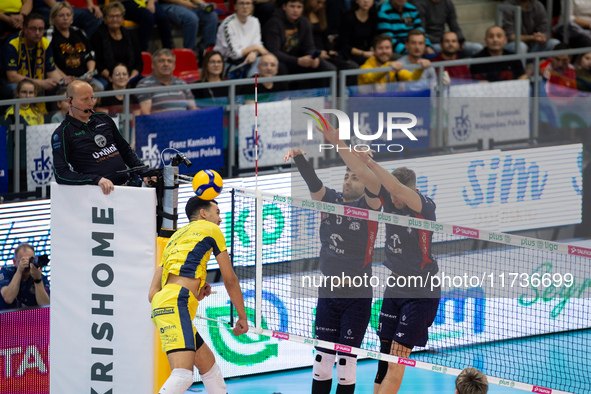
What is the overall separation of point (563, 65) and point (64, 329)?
26.0ft

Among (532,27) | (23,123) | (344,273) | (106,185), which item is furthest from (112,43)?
(532,27)

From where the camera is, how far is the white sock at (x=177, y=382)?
6.96 metres

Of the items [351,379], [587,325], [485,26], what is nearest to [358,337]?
[351,379]

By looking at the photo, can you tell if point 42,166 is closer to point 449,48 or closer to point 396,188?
point 396,188

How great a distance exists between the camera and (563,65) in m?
12.6

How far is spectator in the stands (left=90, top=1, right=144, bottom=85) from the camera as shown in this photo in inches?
434

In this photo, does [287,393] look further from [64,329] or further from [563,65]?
[563,65]

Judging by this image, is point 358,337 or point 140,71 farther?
point 140,71

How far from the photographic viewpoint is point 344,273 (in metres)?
7.90

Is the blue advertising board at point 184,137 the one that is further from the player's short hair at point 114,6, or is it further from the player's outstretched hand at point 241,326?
the player's outstretched hand at point 241,326

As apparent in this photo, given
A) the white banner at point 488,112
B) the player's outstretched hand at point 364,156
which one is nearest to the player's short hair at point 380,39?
the white banner at point 488,112

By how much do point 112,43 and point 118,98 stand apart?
1.40m

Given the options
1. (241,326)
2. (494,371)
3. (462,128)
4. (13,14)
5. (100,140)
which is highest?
(13,14)

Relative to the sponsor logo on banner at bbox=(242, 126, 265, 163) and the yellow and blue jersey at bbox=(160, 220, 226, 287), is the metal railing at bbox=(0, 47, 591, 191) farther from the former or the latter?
the yellow and blue jersey at bbox=(160, 220, 226, 287)
